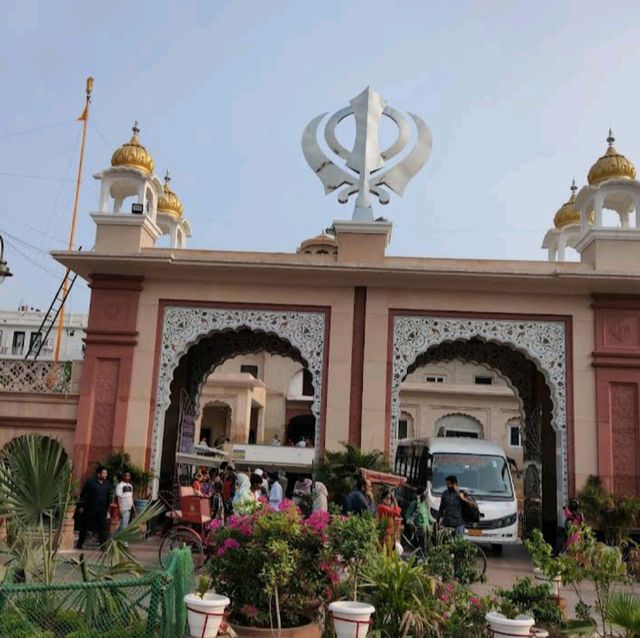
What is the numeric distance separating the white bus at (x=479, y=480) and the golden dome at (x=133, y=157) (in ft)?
26.4

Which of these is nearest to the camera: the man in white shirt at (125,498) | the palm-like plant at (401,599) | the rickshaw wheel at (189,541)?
the palm-like plant at (401,599)

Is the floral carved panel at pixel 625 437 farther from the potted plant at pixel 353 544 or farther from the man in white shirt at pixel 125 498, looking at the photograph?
the man in white shirt at pixel 125 498

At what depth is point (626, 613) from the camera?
5434 mm

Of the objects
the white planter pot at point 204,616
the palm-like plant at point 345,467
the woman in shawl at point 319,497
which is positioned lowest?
the white planter pot at point 204,616

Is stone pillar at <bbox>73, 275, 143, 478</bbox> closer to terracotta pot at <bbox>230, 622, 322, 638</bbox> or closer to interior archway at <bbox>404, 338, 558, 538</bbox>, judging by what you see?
interior archway at <bbox>404, 338, 558, 538</bbox>

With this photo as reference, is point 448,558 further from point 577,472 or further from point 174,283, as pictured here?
point 174,283

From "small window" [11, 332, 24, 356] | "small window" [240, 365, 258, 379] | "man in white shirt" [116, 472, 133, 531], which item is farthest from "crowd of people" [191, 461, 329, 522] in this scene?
"small window" [11, 332, 24, 356]

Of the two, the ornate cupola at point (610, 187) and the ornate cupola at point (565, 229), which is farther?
the ornate cupola at point (565, 229)

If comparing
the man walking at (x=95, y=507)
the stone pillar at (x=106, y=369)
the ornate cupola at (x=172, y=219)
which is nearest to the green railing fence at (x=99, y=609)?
the man walking at (x=95, y=507)

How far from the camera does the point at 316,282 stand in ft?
45.4

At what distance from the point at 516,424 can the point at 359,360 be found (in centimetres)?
2192

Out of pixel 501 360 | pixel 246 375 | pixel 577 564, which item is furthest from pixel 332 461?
pixel 246 375

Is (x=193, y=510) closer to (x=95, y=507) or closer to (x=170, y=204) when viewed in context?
(x=95, y=507)

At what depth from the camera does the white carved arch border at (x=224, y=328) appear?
13.7m
